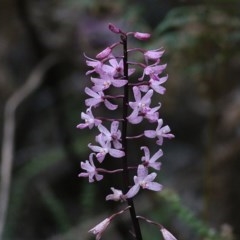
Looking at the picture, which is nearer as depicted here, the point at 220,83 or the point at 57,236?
the point at 220,83

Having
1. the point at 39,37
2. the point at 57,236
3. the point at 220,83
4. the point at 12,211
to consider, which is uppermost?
the point at 39,37

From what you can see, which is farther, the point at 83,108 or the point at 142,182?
the point at 83,108

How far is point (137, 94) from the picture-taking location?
1.69 meters

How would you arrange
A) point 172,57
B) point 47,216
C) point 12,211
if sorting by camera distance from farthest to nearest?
point 47,216
point 12,211
point 172,57

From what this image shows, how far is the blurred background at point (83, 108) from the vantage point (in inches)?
148

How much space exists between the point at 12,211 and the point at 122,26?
5.43ft

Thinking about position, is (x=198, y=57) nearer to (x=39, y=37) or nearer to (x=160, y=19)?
(x=160, y=19)

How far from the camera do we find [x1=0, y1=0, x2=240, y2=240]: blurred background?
3.75 meters

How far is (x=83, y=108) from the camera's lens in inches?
238

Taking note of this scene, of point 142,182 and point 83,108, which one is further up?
point 83,108

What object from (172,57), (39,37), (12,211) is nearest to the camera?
(172,57)

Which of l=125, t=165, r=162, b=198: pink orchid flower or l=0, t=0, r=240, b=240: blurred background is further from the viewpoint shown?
l=0, t=0, r=240, b=240: blurred background

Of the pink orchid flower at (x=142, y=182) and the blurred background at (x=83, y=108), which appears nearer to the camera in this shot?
the pink orchid flower at (x=142, y=182)

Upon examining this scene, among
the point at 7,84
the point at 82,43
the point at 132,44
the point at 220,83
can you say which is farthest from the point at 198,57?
the point at 7,84
